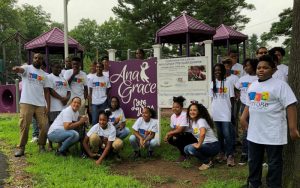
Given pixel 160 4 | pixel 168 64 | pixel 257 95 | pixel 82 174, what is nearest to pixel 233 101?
pixel 168 64

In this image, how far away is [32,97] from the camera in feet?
22.7

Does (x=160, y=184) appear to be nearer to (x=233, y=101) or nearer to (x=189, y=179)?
(x=189, y=179)

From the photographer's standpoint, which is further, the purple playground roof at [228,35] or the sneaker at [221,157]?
the purple playground roof at [228,35]

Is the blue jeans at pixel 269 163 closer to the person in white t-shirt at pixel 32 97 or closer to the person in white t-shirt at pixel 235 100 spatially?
the person in white t-shirt at pixel 235 100

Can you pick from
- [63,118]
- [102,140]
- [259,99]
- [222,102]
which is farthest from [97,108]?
[259,99]

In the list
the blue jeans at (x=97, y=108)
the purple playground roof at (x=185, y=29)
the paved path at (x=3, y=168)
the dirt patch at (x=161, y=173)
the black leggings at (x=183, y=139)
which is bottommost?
the dirt patch at (x=161, y=173)

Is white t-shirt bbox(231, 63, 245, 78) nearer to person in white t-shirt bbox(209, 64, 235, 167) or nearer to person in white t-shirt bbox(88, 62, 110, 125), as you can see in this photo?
person in white t-shirt bbox(209, 64, 235, 167)

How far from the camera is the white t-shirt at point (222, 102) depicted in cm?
638

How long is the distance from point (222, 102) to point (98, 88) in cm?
276

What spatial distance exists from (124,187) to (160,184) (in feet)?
2.01

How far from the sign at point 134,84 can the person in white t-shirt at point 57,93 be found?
49.1 inches

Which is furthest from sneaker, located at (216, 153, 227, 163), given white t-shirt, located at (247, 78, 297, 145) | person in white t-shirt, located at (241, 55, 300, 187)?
white t-shirt, located at (247, 78, 297, 145)

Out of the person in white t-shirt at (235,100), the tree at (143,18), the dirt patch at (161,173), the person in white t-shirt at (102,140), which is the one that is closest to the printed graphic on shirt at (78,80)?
the person in white t-shirt at (102,140)

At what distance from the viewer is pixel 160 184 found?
18.1 feet
